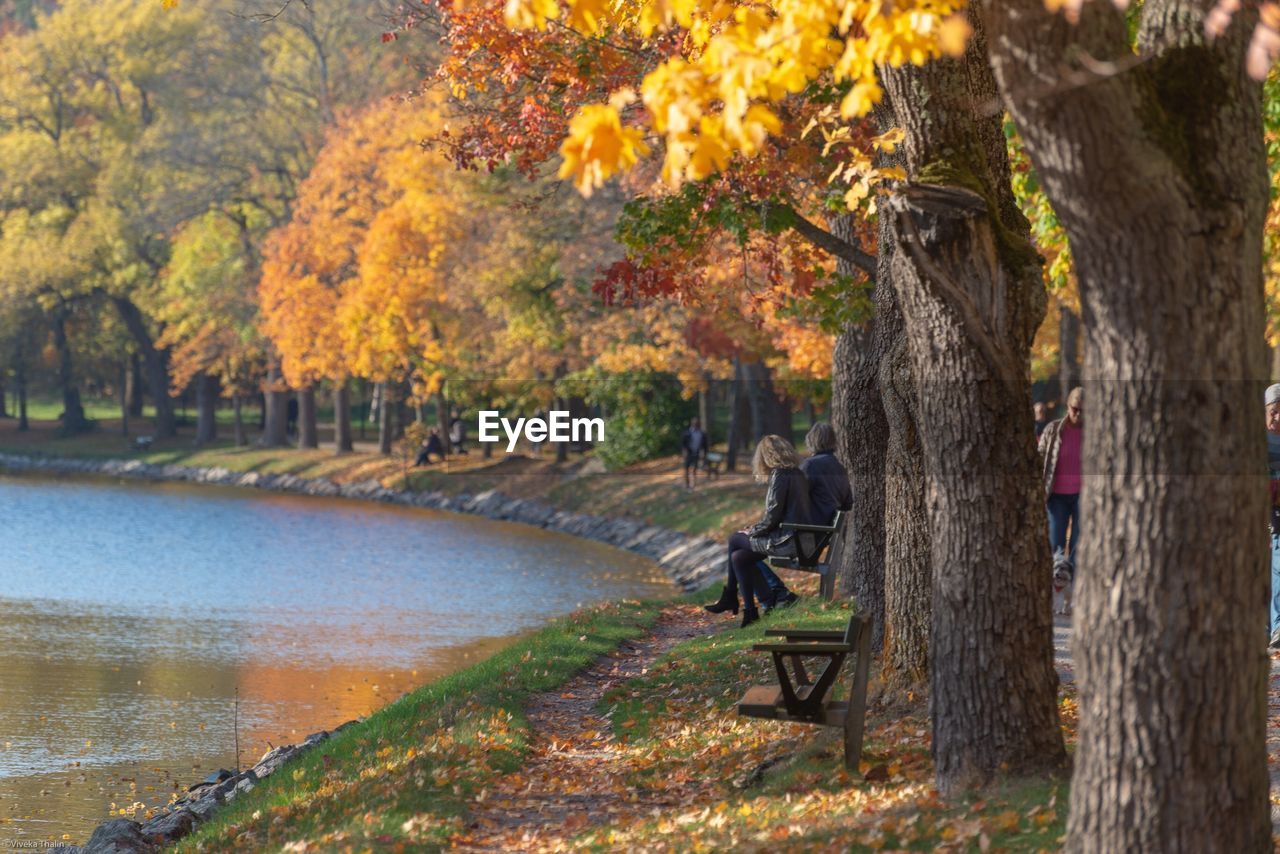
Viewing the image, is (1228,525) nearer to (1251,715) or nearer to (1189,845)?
(1251,715)

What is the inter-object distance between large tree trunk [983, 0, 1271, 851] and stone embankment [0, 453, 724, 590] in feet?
62.8

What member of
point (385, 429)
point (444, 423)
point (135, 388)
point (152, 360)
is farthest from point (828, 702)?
point (135, 388)

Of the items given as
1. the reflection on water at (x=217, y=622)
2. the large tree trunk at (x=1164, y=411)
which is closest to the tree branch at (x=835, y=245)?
the reflection on water at (x=217, y=622)

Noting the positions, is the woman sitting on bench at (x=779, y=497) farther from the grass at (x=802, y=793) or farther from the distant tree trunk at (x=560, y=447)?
the distant tree trunk at (x=560, y=447)

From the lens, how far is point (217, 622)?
2294 cm

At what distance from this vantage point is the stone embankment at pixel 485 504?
29.2 m

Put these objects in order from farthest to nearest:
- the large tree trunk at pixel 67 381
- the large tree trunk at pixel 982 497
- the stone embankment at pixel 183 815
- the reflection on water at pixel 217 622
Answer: the large tree trunk at pixel 67 381
the reflection on water at pixel 217 622
the stone embankment at pixel 183 815
the large tree trunk at pixel 982 497

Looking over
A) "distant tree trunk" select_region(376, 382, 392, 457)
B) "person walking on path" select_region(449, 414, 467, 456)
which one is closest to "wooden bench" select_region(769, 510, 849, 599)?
"person walking on path" select_region(449, 414, 467, 456)

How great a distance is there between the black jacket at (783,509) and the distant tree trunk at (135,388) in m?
60.3

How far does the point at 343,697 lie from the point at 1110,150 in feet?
42.3

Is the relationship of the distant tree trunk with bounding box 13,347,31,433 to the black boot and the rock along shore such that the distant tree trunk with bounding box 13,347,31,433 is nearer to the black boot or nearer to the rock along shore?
the rock along shore

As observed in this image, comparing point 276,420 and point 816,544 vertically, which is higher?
point 276,420

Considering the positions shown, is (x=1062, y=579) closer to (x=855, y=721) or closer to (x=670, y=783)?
(x=670, y=783)

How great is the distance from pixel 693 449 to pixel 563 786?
2689 cm
